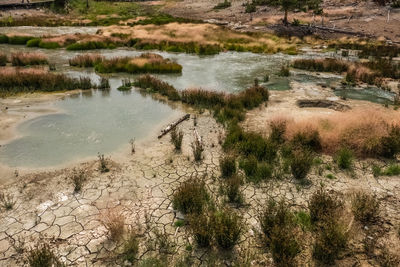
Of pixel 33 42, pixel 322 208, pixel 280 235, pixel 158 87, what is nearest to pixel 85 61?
pixel 158 87

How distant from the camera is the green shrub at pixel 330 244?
5175mm

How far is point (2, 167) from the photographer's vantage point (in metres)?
8.31

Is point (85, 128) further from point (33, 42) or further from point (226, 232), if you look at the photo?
point (33, 42)

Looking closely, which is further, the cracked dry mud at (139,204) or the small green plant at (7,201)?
the small green plant at (7,201)

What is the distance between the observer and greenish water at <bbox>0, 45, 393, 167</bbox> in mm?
9359

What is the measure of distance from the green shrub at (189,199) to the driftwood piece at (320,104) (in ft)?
30.7

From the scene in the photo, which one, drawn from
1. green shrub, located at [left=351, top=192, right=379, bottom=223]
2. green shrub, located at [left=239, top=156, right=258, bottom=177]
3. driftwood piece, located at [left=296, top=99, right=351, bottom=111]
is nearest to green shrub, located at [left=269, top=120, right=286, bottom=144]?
green shrub, located at [left=239, top=156, right=258, bottom=177]

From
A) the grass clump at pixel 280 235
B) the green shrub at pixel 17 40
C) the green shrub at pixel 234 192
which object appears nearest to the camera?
the grass clump at pixel 280 235

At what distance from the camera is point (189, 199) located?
6551mm

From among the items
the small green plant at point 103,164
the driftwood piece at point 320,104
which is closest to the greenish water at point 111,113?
the small green plant at point 103,164

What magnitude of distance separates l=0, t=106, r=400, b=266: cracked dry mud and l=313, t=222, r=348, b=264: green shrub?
0.78 ft

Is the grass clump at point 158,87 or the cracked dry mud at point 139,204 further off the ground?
the grass clump at point 158,87

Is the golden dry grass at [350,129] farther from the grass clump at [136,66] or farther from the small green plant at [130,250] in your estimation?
the grass clump at [136,66]

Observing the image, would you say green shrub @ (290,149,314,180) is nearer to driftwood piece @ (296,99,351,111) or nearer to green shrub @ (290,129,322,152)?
green shrub @ (290,129,322,152)
